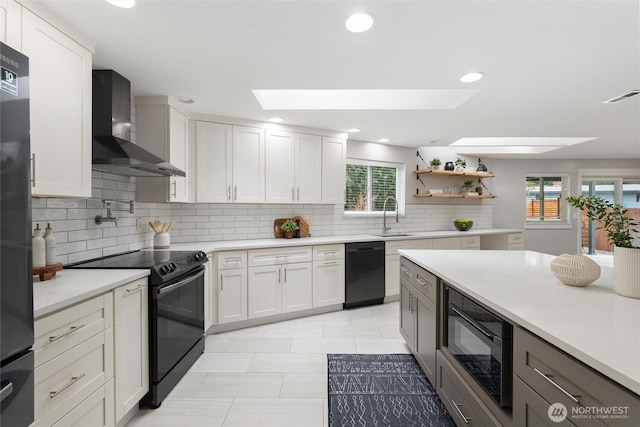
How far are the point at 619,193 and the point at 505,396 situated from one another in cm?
773

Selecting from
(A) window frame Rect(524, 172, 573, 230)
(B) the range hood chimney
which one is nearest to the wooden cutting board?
(B) the range hood chimney

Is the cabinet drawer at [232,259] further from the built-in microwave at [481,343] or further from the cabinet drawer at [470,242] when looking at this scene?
the cabinet drawer at [470,242]

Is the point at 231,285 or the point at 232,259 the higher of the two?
the point at 232,259

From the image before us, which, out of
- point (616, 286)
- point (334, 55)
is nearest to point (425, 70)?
point (334, 55)

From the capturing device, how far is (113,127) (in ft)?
7.57

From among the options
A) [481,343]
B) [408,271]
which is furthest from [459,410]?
[408,271]

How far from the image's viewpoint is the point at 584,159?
645cm

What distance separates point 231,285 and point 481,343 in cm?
250

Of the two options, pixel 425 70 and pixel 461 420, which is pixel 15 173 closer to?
pixel 461 420

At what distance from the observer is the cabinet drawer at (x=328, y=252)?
384cm

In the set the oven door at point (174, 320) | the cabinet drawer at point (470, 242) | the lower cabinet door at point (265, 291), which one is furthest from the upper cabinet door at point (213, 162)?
the cabinet drawer at point (470, 242)

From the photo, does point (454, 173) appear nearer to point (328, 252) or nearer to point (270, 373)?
point (328, 252)

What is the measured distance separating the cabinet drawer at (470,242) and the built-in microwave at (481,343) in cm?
339

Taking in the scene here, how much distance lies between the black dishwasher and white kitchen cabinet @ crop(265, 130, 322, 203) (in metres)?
0.91
